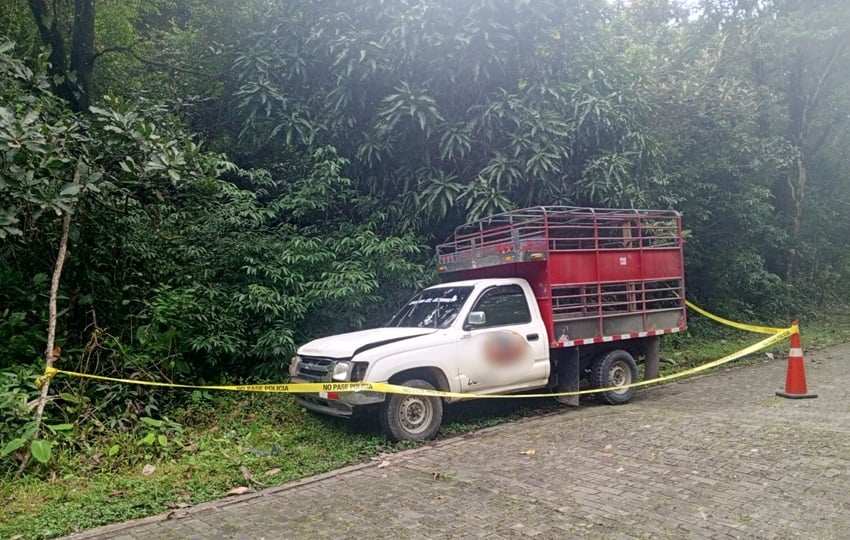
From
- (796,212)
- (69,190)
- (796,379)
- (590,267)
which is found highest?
(796,212)

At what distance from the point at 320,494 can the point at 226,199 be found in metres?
5.08

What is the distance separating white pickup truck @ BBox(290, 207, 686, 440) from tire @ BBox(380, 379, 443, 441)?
0.04 feet

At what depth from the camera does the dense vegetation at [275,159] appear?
22.4 ft

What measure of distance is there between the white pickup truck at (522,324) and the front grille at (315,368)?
0.05 feet

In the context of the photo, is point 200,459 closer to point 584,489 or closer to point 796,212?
point 584,489

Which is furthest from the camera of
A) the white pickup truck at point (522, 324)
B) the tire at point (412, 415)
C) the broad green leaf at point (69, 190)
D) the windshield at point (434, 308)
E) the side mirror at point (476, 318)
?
the windshield at point (434, 308)

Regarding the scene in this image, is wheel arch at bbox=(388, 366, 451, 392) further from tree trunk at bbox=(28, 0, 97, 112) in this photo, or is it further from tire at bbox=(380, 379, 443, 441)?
tree trunk at bbox=(28, 0, 97, 112)

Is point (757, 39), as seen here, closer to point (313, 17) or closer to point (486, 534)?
point (313, 17)

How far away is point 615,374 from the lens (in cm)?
849

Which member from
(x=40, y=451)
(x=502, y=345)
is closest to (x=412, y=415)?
(x=502, y=345)

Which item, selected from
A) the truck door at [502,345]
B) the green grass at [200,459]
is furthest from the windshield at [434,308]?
the green grass at [200,459]

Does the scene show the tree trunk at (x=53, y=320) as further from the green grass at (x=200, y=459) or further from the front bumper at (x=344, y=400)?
the front bumper at (x=344, y=400)

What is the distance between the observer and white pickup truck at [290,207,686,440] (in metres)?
6.54

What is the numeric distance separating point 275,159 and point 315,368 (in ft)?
16.5
